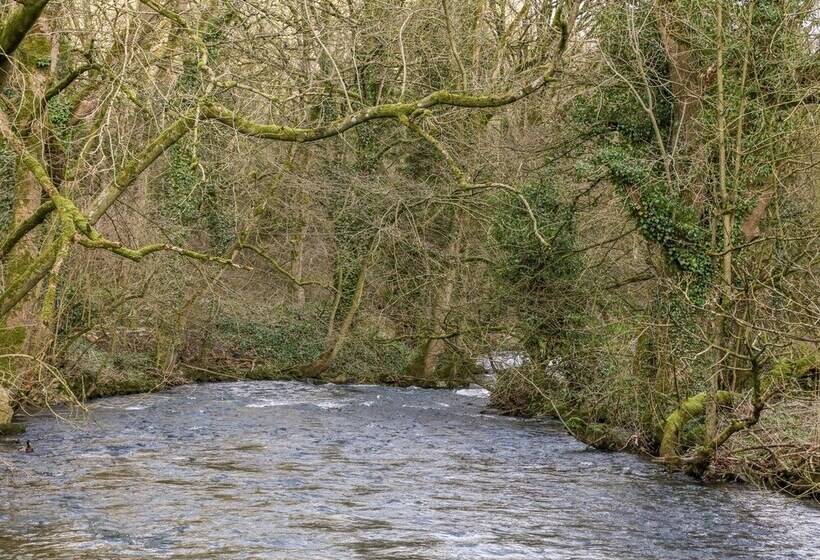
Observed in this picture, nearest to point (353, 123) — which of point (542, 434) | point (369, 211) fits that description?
point (542, 434)

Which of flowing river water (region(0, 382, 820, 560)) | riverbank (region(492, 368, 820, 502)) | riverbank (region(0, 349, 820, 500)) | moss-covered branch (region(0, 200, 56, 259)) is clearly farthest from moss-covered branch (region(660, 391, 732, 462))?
moss-covered branch (region(0, 200, 56, 259))

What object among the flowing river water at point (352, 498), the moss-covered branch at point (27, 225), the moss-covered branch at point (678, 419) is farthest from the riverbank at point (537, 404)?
the moss-covered branch at point (27, 225)

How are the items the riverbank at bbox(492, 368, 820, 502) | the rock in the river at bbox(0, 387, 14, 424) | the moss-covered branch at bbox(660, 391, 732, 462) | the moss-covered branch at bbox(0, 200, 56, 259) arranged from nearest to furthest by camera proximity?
the moss-covered branch at bbox(0, 200, 56, 259) → the riverbank at bbox(492, 368, 820, 502) → the moss-covered branch at bbox(660, 391, 732, 462) → the rock in the river at bbox(0, 387, 14, 424)

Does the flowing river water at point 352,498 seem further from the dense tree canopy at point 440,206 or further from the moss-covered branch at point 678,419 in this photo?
the dense tree canopy at point 440,206

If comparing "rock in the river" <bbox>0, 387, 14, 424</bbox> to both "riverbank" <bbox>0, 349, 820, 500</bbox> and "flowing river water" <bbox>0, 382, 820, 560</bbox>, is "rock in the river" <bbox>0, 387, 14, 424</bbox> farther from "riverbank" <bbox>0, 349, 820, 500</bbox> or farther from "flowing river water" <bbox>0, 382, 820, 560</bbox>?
"flowing river water" <bbox>0, 382, 820, 560</bbox>

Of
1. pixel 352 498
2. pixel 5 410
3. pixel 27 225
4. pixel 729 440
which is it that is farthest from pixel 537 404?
pixel 27 225

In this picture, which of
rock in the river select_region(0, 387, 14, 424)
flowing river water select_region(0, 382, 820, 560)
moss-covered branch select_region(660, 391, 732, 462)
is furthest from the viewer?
rock in the river select_region(0, 387, 14, 424)

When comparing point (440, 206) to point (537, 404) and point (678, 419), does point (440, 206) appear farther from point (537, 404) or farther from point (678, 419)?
point (678, 419)

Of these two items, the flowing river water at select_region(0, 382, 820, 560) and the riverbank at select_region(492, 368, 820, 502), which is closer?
the flowing river water at select_region(0, 382, 820, 560)

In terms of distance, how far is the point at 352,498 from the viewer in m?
14.7

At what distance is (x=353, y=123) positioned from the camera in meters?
14.1

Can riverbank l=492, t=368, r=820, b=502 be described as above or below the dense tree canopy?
below

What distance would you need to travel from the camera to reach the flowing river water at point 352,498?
11.9 meters

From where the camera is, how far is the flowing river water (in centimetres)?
1190
